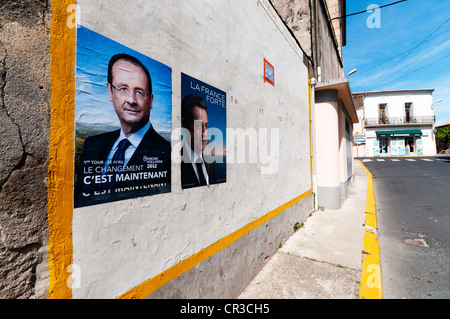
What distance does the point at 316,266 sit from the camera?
3436 mm

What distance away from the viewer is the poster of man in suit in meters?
1.41

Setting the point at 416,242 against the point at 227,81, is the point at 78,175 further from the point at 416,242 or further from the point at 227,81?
the point at 416,242

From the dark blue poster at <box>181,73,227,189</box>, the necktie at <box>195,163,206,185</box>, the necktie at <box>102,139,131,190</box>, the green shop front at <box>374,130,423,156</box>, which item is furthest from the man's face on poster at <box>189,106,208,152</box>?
the green shop front at <box>374,130,423,156</box>

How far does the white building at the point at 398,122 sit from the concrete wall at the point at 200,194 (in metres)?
32.9

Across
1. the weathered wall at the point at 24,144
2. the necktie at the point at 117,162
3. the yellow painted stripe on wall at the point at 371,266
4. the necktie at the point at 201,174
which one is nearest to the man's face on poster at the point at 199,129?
the necktie at the point at 201,174

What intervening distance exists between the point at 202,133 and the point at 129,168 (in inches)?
37.6

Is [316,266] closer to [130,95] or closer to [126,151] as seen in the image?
[126,151]

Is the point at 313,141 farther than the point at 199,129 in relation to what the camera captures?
Yes

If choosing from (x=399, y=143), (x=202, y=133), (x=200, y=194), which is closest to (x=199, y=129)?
(x=202, y=133)

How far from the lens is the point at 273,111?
410 cm

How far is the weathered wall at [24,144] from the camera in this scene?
109 centimetres
